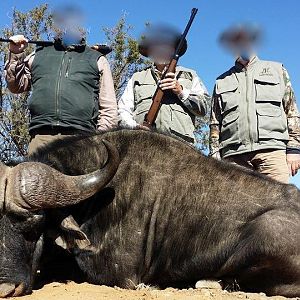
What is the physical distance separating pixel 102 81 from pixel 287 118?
2411 mm

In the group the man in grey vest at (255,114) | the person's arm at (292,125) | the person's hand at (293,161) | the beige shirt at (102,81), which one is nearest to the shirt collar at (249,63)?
the man in grey vest at (255,114)

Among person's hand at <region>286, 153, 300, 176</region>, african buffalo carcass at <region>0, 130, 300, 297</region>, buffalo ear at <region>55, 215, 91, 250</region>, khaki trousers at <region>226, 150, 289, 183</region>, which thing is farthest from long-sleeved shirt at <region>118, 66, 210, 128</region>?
buffalo ear at <region>55, 215, 91, 250</region>

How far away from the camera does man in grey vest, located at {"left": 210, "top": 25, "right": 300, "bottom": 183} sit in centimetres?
793

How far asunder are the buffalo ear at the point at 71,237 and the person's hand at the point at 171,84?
2587mm

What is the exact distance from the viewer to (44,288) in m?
5.92

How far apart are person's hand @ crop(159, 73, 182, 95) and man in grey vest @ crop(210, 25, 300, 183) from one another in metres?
0.61

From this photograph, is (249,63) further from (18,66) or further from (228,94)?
(18,66)

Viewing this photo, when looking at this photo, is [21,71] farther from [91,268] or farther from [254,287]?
[254,287]

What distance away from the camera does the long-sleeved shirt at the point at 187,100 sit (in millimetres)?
8109

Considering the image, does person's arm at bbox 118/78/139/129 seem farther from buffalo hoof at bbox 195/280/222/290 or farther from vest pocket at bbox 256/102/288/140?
buffalo hoof at bbox 195/280/222/290

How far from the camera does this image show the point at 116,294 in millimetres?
5703

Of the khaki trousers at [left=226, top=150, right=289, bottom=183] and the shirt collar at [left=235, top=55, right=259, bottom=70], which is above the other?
the shirt collar at [left=235, top=55, right=259, bottom=70]

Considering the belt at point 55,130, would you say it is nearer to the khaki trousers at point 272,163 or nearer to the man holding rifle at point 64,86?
the man holding rifle at point 64,86

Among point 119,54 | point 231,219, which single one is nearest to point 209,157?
point 231,219
